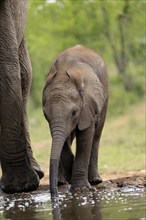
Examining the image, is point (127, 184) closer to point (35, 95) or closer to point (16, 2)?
point (16, 2)

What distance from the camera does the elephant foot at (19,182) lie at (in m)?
6.30

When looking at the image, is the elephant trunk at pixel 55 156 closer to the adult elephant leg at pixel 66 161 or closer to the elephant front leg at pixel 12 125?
the elephant front leg at pixel 12 125

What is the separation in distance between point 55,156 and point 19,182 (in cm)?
64

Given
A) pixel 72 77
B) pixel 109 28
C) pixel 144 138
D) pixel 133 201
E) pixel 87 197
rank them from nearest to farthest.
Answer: pixel 133 201 < pixel 87 197 < pixel 72 77 < pixel 144 138 < pixel 109 28

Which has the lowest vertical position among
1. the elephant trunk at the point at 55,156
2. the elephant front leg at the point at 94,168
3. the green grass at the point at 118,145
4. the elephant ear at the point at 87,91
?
the green grass at the point at 118,145

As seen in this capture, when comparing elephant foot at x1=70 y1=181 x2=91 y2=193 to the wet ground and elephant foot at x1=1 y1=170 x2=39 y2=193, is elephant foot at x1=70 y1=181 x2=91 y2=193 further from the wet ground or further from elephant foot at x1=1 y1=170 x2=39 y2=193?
elephant foot at x1=1 y1=170 x2=39 y2=193

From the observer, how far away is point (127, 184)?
6488 mm

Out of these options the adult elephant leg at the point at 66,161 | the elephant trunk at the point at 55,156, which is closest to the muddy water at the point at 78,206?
the elephant trunk at the point at 55,156

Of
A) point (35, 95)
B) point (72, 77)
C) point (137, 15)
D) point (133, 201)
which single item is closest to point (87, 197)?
point (133, 201)

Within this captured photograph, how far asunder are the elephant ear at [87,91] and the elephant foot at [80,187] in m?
0.47

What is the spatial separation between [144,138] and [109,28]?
39.4 ft

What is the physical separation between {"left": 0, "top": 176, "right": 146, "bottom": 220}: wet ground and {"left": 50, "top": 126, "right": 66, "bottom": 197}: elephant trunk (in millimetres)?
112

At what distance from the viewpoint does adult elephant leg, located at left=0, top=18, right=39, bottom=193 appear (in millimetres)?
6133

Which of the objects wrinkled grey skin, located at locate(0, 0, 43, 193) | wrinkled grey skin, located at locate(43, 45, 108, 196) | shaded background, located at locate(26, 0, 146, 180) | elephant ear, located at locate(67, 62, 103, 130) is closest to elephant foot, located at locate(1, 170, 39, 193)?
wrinkled grey skin, located at locate(0, 0, 43, 193)
